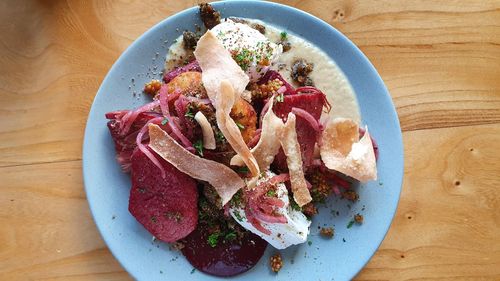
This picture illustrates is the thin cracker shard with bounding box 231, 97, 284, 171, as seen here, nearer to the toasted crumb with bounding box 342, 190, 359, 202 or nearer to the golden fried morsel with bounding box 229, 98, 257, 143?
the golden fried morsel with bounding box 229, 98, 257, 143

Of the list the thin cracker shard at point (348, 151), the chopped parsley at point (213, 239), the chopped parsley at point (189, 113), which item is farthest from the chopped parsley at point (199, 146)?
the thin cracker shard at point (348, 151)

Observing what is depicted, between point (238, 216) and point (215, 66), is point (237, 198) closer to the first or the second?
point (238, 216)

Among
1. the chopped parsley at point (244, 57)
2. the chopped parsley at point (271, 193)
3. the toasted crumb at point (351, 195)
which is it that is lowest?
the toasted crumb at point (351, 195)

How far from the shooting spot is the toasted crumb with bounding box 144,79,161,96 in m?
2.31

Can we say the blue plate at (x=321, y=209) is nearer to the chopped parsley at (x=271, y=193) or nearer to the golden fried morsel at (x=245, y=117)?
the chopped parsley at (x=271, y=193)

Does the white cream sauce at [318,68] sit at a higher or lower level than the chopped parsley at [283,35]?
lower

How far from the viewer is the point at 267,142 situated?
211 centimetres

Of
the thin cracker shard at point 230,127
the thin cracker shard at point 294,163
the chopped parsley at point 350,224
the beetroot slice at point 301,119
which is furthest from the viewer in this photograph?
the chopped parsley at point 350,224

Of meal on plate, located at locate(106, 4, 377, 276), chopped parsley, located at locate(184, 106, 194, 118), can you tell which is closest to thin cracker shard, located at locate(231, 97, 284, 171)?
meal on plate, located at locate(106, 4, 377, 276)

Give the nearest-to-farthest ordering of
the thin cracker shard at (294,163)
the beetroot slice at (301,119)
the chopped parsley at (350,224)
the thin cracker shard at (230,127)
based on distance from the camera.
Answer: the thin cracker shard at (230,127), the thin cracker shard at (294,163), the beetroot slice at (301,119), the chopped parsley at (350,224)

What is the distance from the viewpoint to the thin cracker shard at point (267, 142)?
2.09 metres

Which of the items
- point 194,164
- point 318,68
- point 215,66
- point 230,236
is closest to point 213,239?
point 230,236

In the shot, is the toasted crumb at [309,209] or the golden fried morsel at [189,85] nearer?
the golden fried morsel at [189,85]

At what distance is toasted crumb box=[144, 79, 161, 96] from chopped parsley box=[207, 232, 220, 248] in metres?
0.62
